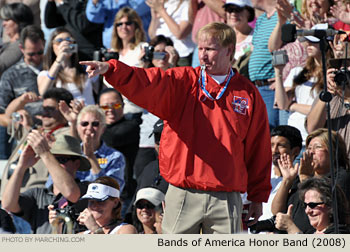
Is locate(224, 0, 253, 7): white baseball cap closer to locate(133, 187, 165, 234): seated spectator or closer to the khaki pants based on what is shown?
locate(133, 187, 165, 234): seated spectator

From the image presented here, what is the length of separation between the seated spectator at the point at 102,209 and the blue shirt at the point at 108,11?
14.9 feet

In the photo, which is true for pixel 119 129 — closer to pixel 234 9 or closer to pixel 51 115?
pixel 51 115

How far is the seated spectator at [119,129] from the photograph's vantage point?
978 cm

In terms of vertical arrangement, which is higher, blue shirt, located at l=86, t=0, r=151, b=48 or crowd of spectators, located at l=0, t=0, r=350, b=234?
blue shirt, located at l=86, t=0, r=151, b=48

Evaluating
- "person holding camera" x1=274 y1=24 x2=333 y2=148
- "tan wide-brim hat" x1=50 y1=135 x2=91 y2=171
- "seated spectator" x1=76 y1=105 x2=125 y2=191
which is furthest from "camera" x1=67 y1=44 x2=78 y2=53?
"person holding camera" x1=274 y1=24 x2=333 y2=148

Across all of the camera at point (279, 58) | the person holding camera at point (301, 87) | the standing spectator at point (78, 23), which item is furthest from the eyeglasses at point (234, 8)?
the standing spectator at point (78, 23)

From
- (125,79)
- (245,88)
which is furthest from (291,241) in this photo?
(125,79)

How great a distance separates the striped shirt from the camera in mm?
9547

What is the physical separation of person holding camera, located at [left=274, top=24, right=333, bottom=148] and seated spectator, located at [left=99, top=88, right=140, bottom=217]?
5.97 ft

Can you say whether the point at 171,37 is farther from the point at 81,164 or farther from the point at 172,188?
the point at 172,188

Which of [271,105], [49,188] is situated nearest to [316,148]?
[271,105]

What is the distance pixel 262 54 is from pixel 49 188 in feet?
9.36

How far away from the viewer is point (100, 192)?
7.38 meters

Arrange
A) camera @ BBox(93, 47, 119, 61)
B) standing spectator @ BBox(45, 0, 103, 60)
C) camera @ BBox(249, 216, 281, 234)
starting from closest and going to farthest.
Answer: camera @ BBox(249, 216, 281, 234)
camera @ BBox(93, 47, 119, 61)
standing spectator @ BBox(45, 0, 103, 60)
